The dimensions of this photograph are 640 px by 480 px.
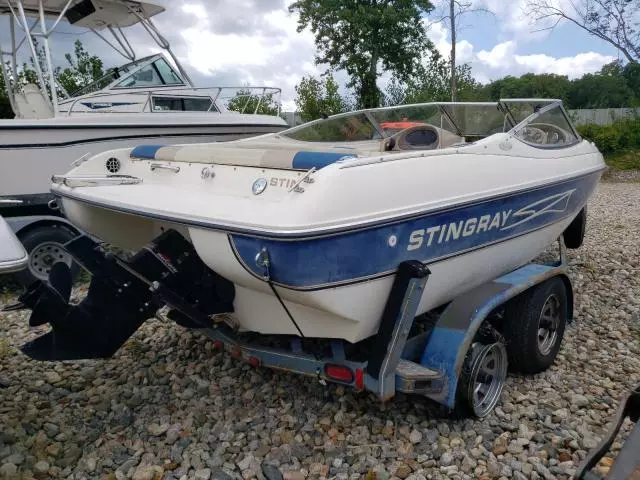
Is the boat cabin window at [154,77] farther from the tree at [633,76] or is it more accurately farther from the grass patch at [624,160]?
the tree at [633,76]

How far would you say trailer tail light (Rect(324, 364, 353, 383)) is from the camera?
105 inches

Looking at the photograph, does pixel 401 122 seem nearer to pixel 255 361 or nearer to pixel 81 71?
pixel 255 361

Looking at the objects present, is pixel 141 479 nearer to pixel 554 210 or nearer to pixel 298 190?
pixel 298 190

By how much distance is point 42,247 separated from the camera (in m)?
5.45

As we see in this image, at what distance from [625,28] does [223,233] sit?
74.4 ft

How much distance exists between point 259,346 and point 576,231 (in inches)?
151

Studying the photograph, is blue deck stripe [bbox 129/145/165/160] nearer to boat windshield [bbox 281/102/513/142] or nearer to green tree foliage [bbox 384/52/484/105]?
boat windshield [bbox 281/102/513/142]

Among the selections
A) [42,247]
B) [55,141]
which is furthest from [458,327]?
[55,141]

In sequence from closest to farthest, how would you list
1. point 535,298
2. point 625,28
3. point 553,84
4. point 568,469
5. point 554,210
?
point 568,469 < point 535,298 < point 554,210 < point 625,28 < point 553,84

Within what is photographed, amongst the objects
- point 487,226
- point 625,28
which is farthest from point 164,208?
point 625,28

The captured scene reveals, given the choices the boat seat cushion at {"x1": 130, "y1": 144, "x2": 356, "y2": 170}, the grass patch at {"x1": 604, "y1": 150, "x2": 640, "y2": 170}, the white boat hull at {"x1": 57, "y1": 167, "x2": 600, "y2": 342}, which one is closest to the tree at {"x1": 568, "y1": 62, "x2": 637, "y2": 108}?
the grass patch at {"x1": 604, "y1": 150, "x2": 640, "y2": 170}

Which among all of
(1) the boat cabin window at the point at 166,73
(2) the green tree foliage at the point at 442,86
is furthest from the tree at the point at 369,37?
(1) the boat cabin window at the point at 166,73

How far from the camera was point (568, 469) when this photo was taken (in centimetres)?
261

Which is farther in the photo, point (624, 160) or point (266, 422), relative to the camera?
point (624, 160)
